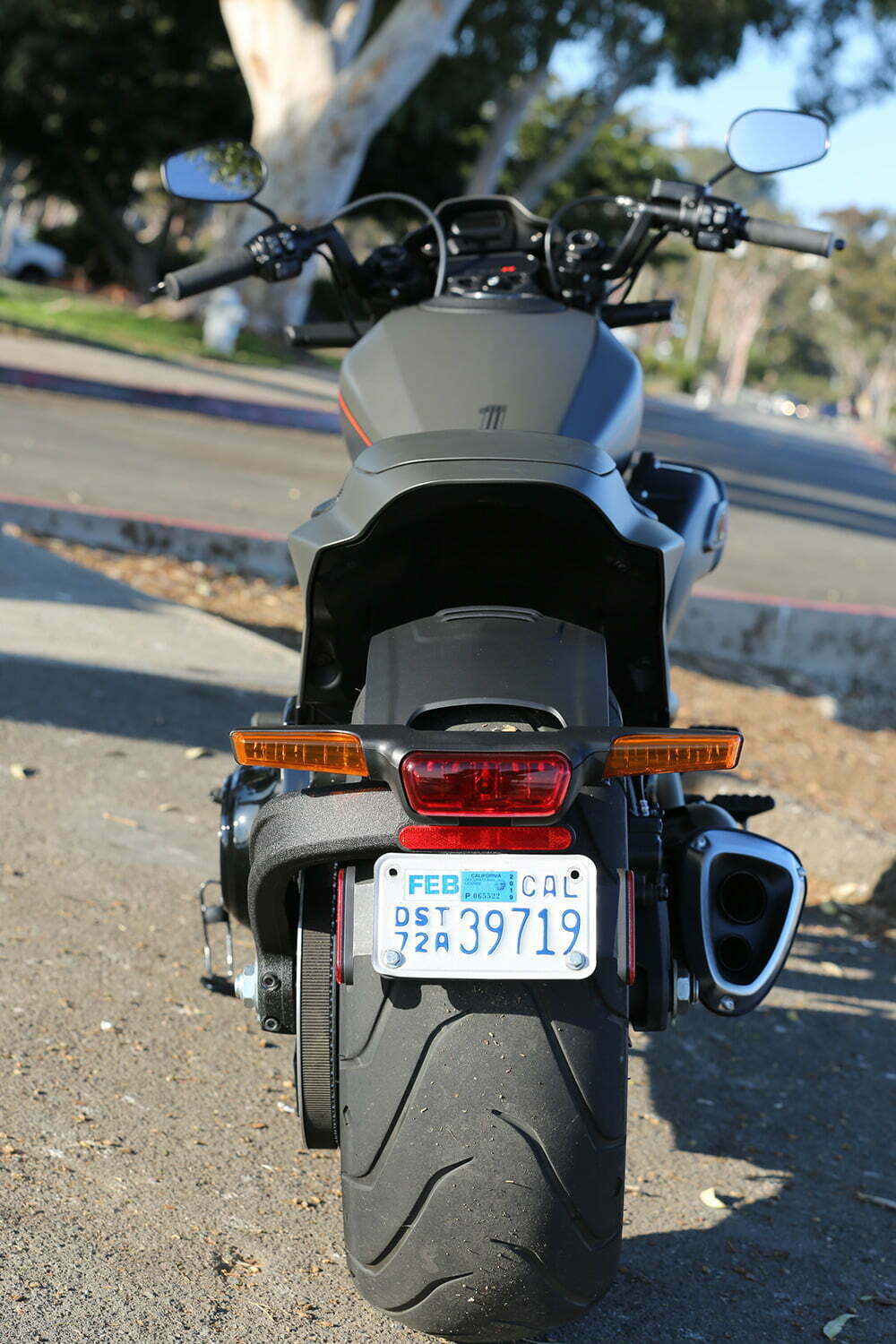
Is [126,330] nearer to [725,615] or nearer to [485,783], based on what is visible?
[725,615]

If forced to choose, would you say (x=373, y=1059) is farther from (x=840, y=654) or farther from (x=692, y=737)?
(x=840, y=654)

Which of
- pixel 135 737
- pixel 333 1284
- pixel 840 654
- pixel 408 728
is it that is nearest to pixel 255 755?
pixel 408 728

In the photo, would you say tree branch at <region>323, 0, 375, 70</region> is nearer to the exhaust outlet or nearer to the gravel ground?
the gravel ground

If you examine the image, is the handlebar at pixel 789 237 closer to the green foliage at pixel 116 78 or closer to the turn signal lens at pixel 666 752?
the turn signal lens at pixel 666 752

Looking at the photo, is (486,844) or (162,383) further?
(162,383)

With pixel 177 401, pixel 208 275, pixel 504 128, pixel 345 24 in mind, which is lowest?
pixel 177 401

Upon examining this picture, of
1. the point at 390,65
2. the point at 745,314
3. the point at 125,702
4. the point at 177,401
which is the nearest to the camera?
the point at 125,702

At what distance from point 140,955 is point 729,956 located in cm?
157

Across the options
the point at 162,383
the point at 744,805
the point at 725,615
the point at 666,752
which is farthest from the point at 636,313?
the point at 162,383

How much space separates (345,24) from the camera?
20.9 m

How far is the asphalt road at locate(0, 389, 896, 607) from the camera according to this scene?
9812 mm

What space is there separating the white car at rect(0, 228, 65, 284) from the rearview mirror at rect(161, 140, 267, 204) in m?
37.3

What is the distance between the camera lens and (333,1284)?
2.46 meters

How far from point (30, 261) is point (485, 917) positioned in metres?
40.1
